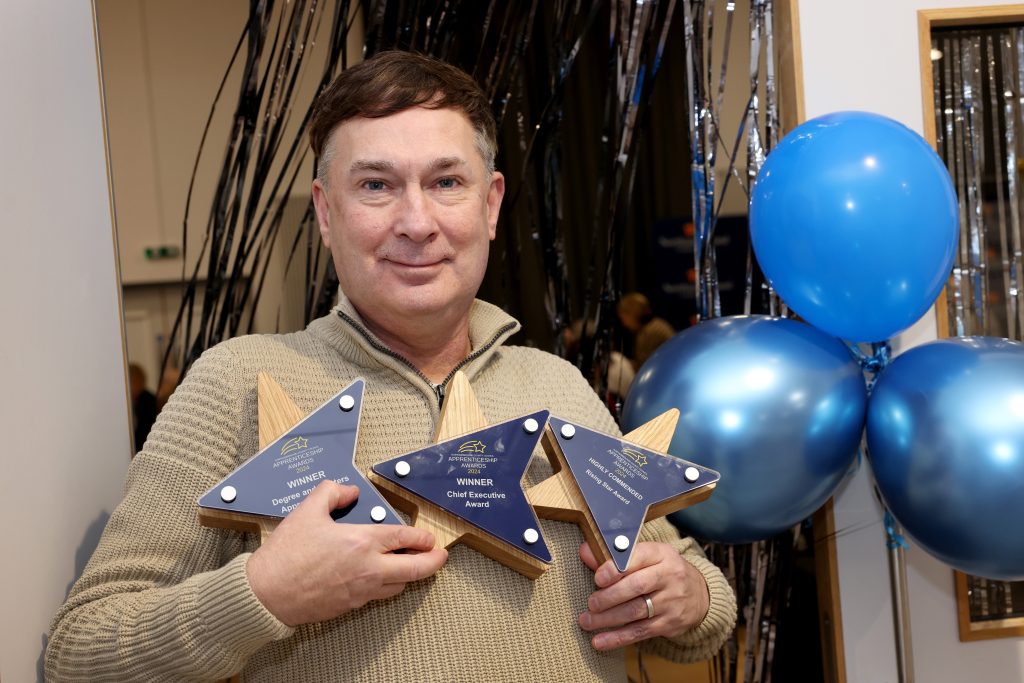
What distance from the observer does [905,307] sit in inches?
57.4

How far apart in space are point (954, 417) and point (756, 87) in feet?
3.05

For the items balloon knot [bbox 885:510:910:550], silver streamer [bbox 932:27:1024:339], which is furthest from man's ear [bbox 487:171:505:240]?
silver streamer [bbox 932:27:1024:339]

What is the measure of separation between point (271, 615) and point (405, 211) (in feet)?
1.90

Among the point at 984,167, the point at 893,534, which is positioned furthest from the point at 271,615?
the point at 984,167

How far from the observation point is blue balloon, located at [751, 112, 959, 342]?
139 centimetres

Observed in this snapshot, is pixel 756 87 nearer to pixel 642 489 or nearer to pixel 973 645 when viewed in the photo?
pixel 642 489

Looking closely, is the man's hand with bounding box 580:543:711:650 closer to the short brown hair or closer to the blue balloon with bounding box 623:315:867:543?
the blue balloon with bounding box 623:315:867:543

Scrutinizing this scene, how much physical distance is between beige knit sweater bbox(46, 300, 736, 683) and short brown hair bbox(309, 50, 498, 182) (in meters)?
0.29

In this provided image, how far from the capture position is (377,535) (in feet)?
3.42

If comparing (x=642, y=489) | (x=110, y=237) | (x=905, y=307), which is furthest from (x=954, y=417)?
(x=110, y=237)

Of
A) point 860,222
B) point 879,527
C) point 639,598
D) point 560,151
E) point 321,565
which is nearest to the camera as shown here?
point 321,565

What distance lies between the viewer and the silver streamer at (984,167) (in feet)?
6.28

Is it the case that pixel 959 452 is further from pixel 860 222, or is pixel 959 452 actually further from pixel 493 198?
pixel 493 198

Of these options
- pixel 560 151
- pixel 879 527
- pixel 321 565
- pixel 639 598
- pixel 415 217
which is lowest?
pixel 879 527
